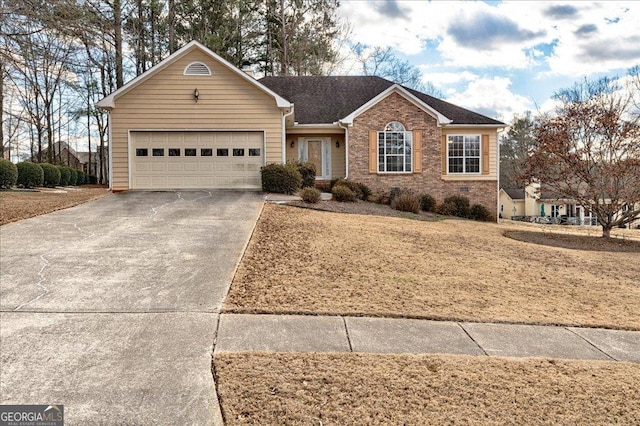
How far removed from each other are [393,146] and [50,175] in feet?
52.2

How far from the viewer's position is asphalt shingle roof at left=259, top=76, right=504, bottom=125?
19.9 m

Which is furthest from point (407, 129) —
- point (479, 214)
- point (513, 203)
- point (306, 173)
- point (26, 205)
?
point (513, 203)

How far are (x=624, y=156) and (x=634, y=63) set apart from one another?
7777mm

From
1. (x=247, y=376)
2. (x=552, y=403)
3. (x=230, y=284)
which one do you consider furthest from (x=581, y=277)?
(x=247, y=376)

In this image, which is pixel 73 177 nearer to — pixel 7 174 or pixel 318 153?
pixel 7 174

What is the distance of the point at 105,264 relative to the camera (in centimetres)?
675

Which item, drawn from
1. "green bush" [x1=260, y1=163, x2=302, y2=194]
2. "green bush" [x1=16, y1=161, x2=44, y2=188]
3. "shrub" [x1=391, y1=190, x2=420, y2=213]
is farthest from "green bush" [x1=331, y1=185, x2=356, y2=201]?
"green bush" [x1=16, y1=161, x2=44, y2=188]

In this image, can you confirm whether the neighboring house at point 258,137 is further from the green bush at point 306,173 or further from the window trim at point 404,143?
the green bush at point 306,173

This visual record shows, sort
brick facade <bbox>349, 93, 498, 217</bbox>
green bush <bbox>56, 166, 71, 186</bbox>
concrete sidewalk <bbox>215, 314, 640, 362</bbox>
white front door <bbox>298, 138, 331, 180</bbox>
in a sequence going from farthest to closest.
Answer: green bush <bbox>56, 166, 71, 186</bbox> < white front door <bbox>298, 138, 331, 180</bbox> < brick facade <bbox>349, 93, 498, 217</bbox> < concrete sidewalk <bbox>215, 314, 640, 362</bbox>

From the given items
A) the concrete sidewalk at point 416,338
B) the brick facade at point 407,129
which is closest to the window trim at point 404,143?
the brick facade at point 407,129

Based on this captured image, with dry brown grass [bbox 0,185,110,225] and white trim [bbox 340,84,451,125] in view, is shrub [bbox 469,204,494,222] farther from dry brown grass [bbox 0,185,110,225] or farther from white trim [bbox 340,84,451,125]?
dry brown grass [bbox 0,185,110,225]

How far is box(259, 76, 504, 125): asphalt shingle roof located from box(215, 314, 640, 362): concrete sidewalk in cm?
1563

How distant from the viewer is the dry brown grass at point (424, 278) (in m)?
5.33

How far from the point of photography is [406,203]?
674 inches
